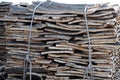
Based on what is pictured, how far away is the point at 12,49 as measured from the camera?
266 inches

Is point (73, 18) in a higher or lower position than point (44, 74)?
higher

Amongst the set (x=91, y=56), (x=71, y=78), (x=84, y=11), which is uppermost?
(x=84, y=11)

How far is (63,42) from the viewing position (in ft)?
21.3

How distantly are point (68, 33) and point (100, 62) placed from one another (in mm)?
815

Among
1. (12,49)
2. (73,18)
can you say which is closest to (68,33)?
(73,18)

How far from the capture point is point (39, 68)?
657 cm

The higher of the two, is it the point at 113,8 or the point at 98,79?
the point at 113,8

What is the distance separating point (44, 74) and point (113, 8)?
1.84 m

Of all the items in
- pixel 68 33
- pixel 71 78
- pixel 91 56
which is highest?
pixel 68 33

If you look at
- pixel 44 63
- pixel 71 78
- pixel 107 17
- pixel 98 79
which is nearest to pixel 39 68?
pixel 44 63

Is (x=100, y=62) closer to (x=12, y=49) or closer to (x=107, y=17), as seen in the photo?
(x=107, y=17)

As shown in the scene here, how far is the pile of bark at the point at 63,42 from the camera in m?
6.39

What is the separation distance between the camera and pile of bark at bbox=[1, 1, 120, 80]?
6.39 metres

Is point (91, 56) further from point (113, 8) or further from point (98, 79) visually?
point (113, 8)
